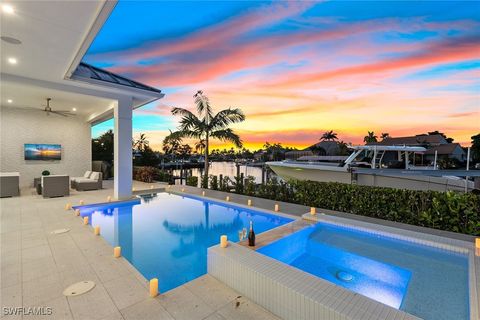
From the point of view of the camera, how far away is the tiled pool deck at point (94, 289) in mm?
2486

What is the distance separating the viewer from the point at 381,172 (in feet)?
26.5

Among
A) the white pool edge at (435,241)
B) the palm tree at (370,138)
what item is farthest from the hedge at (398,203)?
the palm tree at (370,138)

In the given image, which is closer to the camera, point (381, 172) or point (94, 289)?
point (94, 289)

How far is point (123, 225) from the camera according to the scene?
6.34 m

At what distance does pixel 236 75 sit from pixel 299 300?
11.5 meters

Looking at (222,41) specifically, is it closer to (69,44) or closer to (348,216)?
(69,44)

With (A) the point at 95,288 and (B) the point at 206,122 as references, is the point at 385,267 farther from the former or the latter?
(B) the point at 206,122

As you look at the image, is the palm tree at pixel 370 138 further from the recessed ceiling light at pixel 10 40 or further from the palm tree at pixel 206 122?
the recessed ceiling light at pixel 10 40

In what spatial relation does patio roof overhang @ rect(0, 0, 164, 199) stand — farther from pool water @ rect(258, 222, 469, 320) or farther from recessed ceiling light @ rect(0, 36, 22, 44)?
pool water @ rect(258, 222, 469, 320)

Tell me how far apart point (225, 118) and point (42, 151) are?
944 centimetres

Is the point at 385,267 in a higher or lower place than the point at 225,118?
lower

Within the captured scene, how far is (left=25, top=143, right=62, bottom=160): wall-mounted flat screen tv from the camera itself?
1091 cm

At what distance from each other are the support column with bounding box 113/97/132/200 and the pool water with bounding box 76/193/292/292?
71 centimetres

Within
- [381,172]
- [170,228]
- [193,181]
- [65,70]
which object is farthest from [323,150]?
[65,70]
